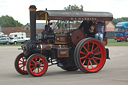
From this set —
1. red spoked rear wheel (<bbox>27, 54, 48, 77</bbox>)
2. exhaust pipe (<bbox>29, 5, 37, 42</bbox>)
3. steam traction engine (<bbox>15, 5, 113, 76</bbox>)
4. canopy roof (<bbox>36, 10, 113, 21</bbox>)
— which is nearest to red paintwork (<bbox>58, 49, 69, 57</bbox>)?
steam traction engine (<bbox>15, 5, 113, 76</bbox>)

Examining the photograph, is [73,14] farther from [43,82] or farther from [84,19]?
[43,82]

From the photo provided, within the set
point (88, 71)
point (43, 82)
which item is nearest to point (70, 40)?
point (88, 71)

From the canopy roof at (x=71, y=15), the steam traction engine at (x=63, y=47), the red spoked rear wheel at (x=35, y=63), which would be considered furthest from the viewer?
the canopy roof at (x=71, y=15)

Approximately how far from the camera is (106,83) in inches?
302

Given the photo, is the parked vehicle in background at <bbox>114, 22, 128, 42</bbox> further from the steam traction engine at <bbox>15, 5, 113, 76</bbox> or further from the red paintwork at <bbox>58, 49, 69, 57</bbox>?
the red paintwork at <bbox>58, 49, 69, 57</bbox>

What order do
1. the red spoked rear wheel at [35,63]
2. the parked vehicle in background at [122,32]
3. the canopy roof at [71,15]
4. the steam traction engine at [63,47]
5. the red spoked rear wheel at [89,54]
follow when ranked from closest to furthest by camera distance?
1. the red spoked rear wheel at [35,63]
2. the steam traction engine at [63,47]
3. the canopy roof at [71,15]
4. the red spoked rear wheel at [89,54]
5. the parked vehicle in background at [122,32]

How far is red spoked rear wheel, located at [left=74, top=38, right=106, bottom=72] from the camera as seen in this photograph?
374 inches

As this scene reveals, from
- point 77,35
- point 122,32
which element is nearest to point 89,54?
point 77,35

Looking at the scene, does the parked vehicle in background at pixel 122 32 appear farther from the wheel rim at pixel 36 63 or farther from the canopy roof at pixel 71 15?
the wheel rim at pixel 36 63

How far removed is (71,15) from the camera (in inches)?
380

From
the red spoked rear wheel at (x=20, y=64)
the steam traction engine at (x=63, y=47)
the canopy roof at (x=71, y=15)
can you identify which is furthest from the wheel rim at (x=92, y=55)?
the red spoked rear wheel at (x=20, y=64)

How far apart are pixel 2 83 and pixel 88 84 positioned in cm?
210

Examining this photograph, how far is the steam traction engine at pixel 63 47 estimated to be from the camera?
30.3 ft

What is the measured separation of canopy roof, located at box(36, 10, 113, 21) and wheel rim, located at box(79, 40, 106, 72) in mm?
761
